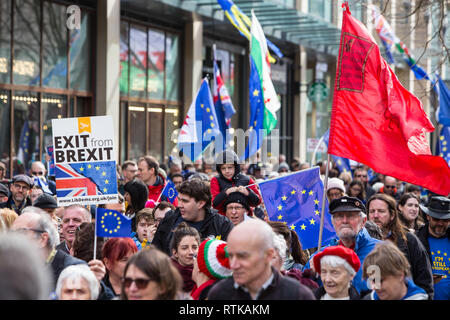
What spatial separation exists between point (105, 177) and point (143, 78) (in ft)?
56.7

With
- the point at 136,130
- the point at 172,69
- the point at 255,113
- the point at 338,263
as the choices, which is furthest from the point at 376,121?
the point at 172,69

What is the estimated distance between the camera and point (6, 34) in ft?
61.2

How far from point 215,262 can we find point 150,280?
1.15 m

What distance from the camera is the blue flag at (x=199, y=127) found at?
49.8 feet

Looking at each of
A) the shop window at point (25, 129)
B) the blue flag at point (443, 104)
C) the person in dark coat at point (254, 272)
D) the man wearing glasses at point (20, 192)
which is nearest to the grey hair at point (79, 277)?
the person in dark coat at point (254, 272)

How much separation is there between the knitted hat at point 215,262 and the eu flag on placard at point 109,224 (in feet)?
4.53

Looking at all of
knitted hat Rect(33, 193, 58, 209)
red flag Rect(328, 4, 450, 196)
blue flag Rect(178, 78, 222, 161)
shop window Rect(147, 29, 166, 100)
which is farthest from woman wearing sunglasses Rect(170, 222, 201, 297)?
shop window Rect(147, 29, 166, 100)

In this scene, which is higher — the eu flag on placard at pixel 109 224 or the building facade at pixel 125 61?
the building facade at pixel 125 61

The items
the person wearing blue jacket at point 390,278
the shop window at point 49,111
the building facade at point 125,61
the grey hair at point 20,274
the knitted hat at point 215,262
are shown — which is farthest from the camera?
the shop window at point 49,111

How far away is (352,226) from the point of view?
22.8 feet

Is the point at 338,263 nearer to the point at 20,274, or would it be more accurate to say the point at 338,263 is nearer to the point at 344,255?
the point at 344,255

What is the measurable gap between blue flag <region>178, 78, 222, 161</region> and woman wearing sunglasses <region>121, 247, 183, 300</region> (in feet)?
35.0

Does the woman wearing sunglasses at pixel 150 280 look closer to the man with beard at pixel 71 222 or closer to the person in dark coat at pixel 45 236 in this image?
the person in dark coat at pixel 45 236
